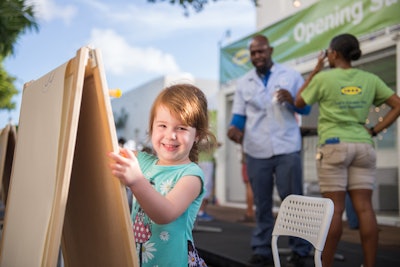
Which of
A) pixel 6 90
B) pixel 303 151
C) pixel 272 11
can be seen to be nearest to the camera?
pixel 303 151

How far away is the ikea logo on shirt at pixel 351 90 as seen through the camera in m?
2.60

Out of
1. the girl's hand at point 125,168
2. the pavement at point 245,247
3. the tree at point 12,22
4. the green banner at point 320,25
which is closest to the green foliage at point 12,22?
the tree at point 12,22

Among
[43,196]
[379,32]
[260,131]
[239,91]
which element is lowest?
[43,196]

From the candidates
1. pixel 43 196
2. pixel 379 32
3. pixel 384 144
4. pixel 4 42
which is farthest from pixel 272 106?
pixel 384 144

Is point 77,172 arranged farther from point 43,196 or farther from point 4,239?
point 4,239

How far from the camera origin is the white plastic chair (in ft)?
5.82

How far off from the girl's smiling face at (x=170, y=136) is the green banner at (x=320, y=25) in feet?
13.7

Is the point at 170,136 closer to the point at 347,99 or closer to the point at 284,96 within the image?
the point at 347,99

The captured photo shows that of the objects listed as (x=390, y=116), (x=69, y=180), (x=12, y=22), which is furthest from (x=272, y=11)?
(x=69, y=180)

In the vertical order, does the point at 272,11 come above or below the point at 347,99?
above

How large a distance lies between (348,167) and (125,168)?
1851 mm

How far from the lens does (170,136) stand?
1.47 m

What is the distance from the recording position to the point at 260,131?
3.32 m

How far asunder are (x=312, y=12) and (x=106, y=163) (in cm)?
560
